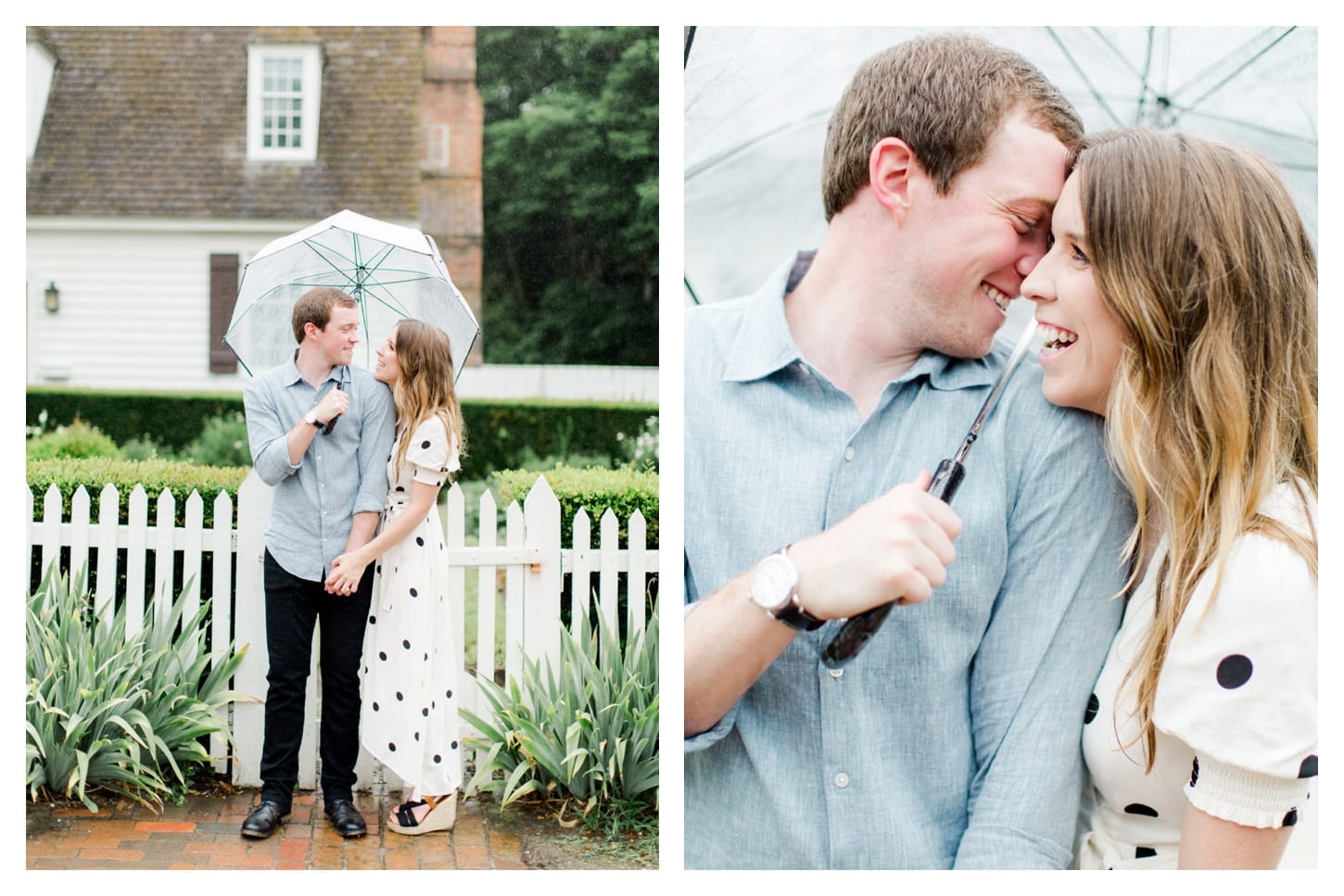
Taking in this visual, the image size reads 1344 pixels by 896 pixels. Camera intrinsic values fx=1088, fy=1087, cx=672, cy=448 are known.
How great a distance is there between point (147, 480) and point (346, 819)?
1.25 m

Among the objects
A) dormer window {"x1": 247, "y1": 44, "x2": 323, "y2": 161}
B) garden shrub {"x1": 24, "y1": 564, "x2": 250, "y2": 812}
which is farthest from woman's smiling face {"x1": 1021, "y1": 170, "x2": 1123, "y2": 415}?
dormer window {"x1": 247, "y1": 44, "x2": 323, "y2": 161}

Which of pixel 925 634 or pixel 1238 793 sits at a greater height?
pixel 925 634

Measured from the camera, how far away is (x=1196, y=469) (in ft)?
7.47

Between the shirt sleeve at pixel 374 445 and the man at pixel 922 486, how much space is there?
0.94 metres

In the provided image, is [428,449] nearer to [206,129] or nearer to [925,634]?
[925,634]

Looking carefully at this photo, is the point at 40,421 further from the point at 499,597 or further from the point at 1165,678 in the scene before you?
the point at 1165,678

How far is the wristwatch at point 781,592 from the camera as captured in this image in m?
2.17

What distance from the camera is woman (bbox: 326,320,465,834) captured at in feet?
9.72

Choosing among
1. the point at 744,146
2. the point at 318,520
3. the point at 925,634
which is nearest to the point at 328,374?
the point at 318,520

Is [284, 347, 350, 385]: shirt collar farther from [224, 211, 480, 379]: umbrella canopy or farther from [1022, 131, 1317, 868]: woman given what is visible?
[1022, 131, 1317, 868]: woman

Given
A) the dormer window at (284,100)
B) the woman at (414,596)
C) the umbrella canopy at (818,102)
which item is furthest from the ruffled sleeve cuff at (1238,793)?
the dormer window at (284,100)
